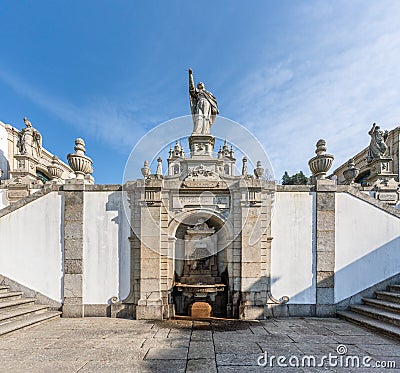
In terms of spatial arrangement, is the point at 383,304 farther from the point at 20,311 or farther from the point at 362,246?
the point at 20,311

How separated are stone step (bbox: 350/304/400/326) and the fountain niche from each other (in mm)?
3682

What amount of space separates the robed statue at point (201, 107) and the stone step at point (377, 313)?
23.3 feet

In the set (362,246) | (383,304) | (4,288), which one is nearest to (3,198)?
(4,288)

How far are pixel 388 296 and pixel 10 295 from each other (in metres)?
10.3

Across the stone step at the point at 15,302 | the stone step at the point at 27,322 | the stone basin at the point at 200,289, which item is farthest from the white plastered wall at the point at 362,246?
the stone step at the point at 15,302

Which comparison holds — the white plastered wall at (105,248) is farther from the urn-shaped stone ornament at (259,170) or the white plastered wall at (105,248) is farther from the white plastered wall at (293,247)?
the white plastered wall at (293,247)

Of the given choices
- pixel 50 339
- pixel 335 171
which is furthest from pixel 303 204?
pixel 335 171

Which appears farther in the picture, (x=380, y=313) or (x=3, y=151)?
(x=3, y=151)

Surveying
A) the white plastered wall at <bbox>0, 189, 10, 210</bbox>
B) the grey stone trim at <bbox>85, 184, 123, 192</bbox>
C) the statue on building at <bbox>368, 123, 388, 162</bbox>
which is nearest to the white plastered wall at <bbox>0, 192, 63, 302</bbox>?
the grey stone trim at <bbox>85, 184, 123, 192</bbox>

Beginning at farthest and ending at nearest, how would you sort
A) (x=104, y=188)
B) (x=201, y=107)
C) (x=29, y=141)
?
(x=29, y=141) → (x=201, y=107) → (x=104, y=188)

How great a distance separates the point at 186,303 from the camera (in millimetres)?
8242

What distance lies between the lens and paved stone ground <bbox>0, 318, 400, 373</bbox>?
423 centimetres

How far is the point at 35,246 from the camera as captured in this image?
24.8ft

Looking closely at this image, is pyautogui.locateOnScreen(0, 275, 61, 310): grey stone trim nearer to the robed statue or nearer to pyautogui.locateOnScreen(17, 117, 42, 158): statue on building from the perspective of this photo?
the robed statue
